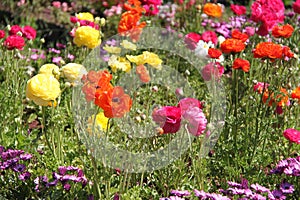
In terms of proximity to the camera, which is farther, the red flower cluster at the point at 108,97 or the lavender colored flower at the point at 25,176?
the lavender colored flower at the point at 25,176

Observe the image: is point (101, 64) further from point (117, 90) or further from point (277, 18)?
point (117, 90)

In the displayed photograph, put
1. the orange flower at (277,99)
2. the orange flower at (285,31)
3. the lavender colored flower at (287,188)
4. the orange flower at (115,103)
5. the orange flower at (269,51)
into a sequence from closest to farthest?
the orange flower at (115,103) → the lavender colored flower at (287,188) → the orange flower at (269,51) → the orange flower at (277,99) → the orange flower at (285,31)

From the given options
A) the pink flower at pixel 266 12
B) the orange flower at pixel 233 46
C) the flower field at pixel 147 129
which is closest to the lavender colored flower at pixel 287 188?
the flower field at pixel 147 129

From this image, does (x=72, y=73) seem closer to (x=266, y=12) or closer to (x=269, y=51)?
(x=269, y=51)

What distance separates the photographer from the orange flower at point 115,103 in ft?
7.31

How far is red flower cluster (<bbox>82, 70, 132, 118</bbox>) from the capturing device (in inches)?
87.7

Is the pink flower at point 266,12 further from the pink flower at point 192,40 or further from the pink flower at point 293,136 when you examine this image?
the pink flower at point 293,136

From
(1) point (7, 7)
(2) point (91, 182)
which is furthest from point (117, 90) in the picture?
(1) point (7, 7)

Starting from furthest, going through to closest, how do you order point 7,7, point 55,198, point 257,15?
point 7,7
point 257,15
point 55,198

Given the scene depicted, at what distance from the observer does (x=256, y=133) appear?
309 centimetres

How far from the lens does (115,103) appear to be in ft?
7.50

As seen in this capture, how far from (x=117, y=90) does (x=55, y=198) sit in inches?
24.8

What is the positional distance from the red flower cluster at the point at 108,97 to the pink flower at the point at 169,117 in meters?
0.18

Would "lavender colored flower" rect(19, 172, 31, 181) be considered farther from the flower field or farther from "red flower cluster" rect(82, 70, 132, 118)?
"red flower cluster" rect(82, 70, 132, 118)
